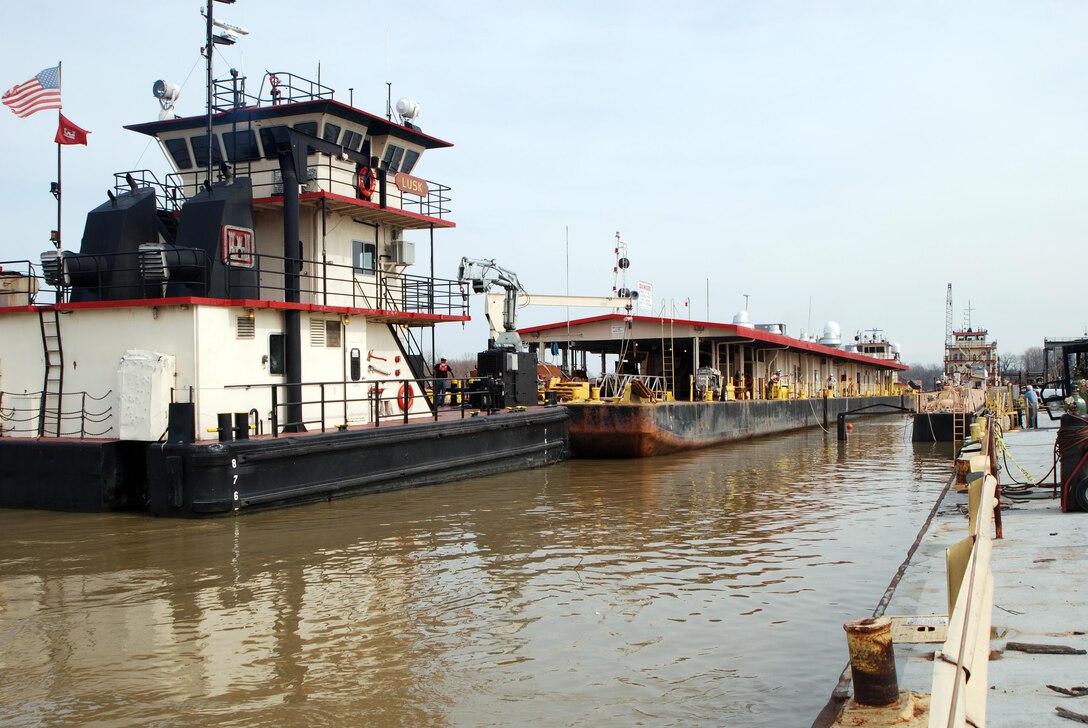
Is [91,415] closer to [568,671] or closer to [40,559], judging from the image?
[40,559]

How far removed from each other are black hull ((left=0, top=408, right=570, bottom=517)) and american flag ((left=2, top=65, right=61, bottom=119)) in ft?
19.9

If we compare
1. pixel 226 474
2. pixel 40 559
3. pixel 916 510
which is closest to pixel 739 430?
pixel 916 510

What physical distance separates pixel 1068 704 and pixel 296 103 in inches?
649

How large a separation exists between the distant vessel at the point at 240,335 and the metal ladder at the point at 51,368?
0.04m

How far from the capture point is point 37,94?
15.8 metres

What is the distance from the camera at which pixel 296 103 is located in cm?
1753

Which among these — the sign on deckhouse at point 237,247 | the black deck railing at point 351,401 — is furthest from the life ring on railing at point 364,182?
the black deck railing at point 351,401

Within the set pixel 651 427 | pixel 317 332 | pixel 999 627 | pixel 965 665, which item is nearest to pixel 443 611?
pixel 999 627

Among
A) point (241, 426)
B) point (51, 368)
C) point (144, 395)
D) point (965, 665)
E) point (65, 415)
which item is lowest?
point (965, 665)

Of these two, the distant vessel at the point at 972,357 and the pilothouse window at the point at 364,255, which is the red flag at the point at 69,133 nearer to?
the pilothouse window at the point at 364,255

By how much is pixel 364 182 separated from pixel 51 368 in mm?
6614

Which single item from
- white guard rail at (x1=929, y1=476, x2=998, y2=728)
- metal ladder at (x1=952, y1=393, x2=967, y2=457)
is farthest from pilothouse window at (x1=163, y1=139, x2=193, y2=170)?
metal ladder at (x1=952, y1=393, x2=967, y2=457)

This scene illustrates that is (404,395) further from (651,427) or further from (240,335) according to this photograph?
(651,427)

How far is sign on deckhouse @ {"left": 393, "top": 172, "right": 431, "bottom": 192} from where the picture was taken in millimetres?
18953
